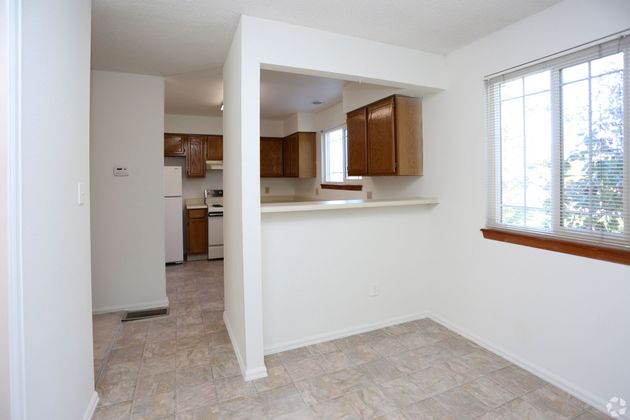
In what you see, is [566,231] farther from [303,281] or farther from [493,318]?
[303,281]

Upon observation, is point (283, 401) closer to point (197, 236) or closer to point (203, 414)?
point (203, 414)

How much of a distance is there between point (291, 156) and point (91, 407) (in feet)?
14.9

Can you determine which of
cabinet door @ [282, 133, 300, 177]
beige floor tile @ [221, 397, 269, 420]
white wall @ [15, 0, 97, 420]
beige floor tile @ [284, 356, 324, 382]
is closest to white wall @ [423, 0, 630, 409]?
beige floor tile @ [284, 356, 324, 382]

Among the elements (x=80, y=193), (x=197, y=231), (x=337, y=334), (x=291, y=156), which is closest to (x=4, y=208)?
(x=80, y=193)

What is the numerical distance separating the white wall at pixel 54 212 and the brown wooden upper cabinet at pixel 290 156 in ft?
12.8

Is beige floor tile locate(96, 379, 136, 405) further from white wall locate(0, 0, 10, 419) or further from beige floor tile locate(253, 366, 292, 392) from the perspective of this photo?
white wall locate(0, 0, 10, 419)

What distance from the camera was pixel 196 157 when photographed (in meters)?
5.95

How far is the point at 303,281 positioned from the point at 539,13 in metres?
2.43

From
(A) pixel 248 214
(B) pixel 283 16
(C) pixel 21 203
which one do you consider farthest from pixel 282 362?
(B) pixel 283 16

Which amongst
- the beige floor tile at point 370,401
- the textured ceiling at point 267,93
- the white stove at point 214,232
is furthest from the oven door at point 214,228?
the beige floor tile at point 370,401

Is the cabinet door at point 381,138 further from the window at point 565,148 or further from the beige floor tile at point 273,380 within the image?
the beige floor tile at point 273,380

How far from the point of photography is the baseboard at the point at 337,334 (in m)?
2.68

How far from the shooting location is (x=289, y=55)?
2359 mm

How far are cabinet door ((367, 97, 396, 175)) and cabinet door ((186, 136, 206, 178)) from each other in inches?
137
